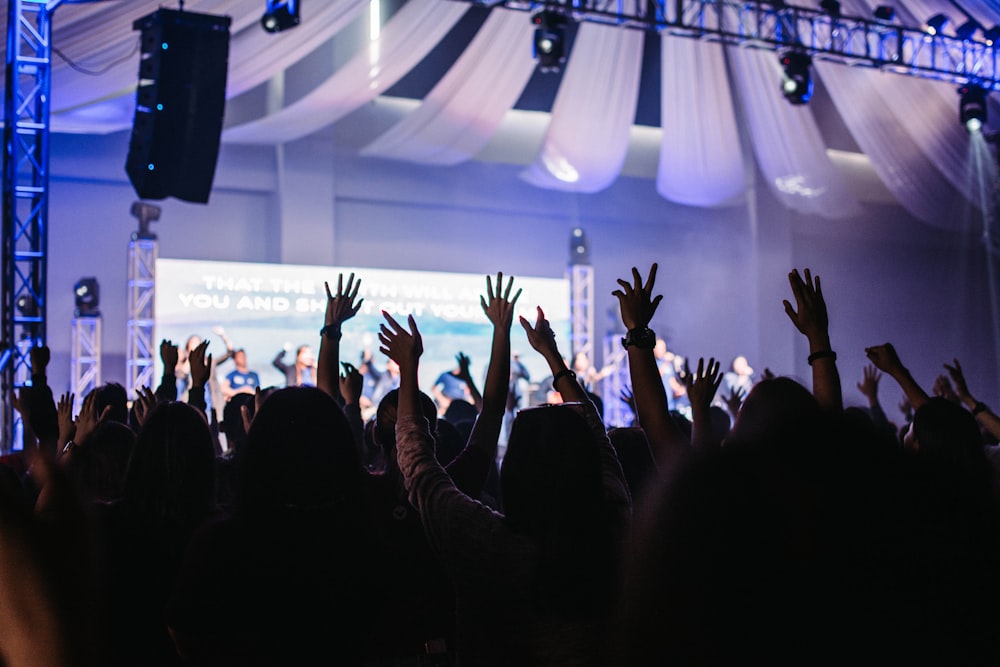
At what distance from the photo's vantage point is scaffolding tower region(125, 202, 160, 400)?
28.0 feet

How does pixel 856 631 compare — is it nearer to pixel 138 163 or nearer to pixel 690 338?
pixel 138 163

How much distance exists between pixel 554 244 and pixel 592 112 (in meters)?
2.68

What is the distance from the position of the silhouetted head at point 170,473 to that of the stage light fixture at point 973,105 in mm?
9178

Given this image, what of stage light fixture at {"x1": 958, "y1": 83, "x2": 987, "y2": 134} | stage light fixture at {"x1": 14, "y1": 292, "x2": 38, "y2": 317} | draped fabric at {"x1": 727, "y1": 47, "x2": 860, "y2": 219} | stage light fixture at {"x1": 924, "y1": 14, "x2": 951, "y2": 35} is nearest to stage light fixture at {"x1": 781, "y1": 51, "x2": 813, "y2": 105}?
stage light fixture at {"x1": 924, "y1": 14, "x2": 951, "y2": 35}

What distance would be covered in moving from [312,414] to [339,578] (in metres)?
0.28

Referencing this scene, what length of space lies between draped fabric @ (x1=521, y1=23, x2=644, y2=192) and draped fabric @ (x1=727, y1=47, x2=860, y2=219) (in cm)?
120

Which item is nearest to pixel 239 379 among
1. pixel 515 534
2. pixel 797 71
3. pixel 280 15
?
pixel 280 15

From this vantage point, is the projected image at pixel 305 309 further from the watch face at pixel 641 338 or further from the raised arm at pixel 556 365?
the watch face at pixel 641 338

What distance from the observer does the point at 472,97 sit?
9719 mm

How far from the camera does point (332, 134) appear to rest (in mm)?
10852

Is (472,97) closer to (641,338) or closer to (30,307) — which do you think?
(30,307)

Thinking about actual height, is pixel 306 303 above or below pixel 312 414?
above

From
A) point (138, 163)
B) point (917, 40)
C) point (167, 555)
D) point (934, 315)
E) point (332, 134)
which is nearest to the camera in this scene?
point (167, 555)

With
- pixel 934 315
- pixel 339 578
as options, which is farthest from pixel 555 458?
pixel 934 315
